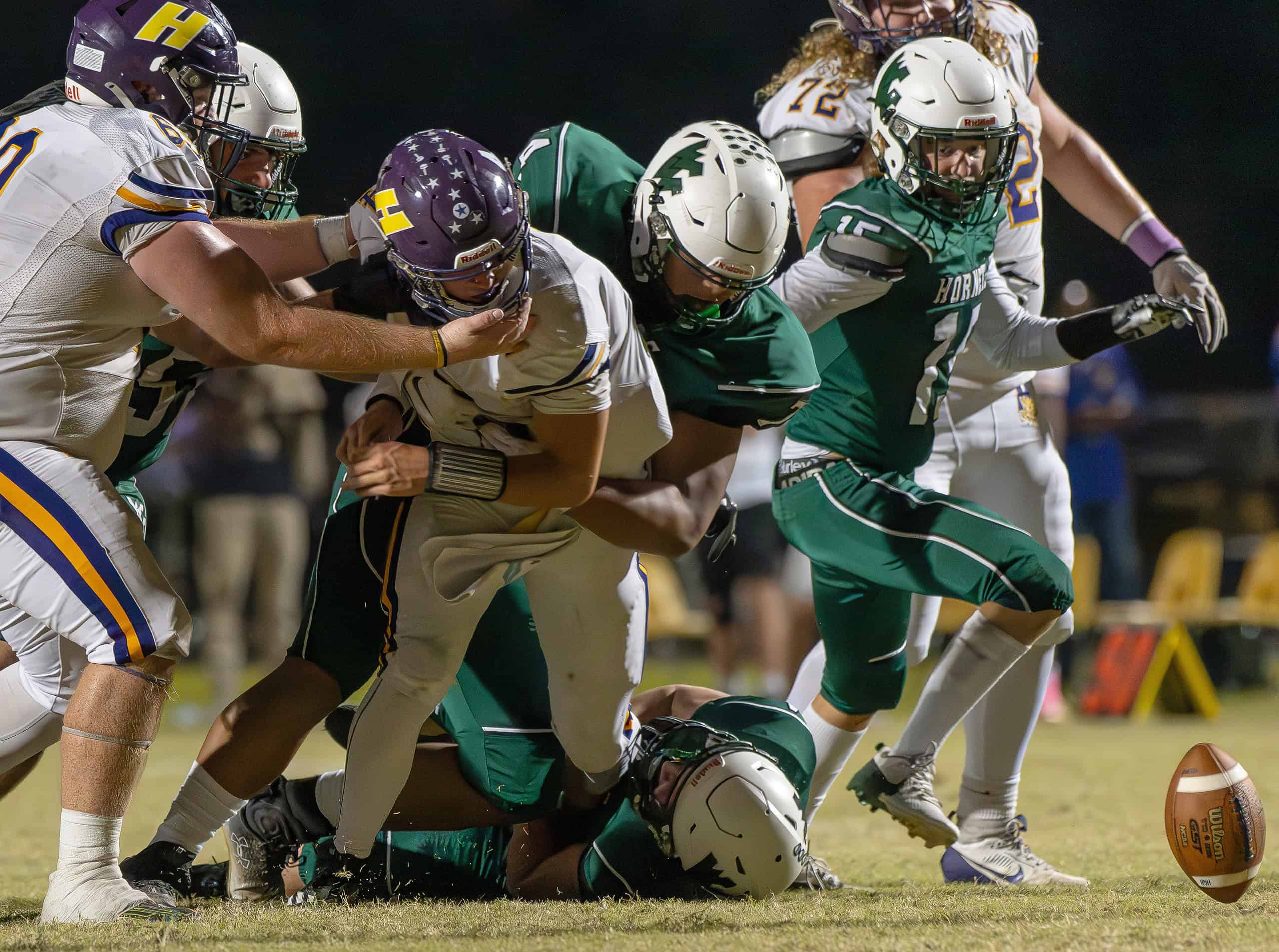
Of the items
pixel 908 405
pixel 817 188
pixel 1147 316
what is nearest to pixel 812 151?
pixel 817 188

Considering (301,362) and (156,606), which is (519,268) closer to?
(301,362)

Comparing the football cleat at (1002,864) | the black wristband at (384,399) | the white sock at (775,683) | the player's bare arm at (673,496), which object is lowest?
the white sock at (775,683)

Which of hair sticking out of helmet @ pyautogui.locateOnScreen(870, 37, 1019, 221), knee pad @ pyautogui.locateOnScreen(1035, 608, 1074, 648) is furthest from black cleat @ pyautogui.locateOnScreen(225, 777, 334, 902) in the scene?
hair sticking out of helmet @ pyautogui.locateOnScreen(870, 37, 1019, 221)

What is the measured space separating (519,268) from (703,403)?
53cm

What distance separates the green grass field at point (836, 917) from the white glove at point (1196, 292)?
3.91 ft

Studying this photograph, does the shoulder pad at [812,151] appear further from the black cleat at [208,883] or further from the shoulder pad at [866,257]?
the black cleat at [208,883]

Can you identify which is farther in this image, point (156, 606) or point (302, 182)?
point (302, 182)

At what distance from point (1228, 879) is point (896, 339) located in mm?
1372

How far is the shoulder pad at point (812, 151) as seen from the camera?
12.2 feet

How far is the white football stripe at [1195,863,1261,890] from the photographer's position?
2611 millimetres

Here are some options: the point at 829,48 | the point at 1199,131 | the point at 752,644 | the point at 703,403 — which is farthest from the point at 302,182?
the point at 703,403

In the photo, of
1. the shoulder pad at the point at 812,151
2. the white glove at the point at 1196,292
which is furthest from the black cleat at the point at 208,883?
the white glove at the point at 1196,292

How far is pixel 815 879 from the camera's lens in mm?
3021

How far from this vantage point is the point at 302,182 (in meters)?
11.8
